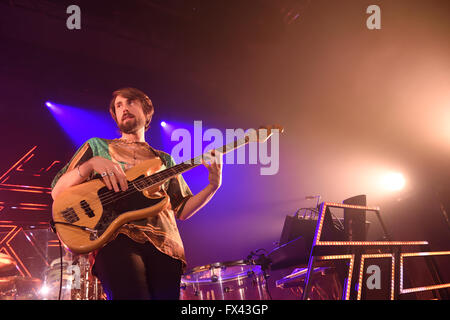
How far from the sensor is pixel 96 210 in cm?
176

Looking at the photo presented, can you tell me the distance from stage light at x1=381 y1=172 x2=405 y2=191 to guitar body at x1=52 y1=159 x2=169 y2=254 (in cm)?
694

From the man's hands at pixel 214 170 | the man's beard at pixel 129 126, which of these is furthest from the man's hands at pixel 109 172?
the man's hands at pixel 214 170

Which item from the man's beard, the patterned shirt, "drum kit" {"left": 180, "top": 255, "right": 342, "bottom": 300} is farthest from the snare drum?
the man's beard

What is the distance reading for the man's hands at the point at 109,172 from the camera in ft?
6.06

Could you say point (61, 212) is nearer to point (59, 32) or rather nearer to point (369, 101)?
point (59, 32)

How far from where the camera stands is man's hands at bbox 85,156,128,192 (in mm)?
1848

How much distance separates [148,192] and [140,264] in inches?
18.8

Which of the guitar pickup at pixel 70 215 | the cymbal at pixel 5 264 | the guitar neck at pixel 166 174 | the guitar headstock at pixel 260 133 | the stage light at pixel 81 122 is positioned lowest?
the cymbal at pixel 5 264

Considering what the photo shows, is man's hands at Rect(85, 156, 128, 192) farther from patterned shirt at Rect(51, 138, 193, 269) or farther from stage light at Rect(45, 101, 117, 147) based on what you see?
stage light at Rect(45, 101, 117, 147)

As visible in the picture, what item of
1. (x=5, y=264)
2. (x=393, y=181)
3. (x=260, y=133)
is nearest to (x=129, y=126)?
(x=260, y=133)

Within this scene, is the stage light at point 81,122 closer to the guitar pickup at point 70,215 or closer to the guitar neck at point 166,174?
the guitar neck at point 166,174

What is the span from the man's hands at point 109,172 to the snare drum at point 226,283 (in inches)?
85.4

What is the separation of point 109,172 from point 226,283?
8.34 ft

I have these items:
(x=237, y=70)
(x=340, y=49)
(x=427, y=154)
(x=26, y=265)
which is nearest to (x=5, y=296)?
(x=26, y=265)
